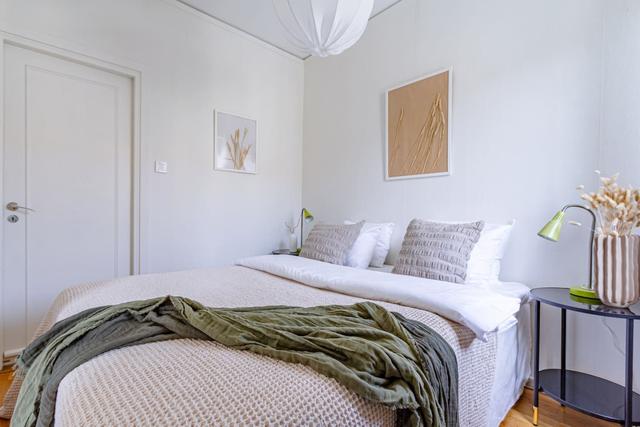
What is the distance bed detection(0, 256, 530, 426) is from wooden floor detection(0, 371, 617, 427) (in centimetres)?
8

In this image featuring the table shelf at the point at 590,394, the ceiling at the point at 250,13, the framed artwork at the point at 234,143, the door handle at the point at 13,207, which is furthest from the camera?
the framed artwork at the point at 234,143

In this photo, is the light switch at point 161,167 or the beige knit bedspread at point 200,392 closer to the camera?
the beige knit bedspread at point 200,392

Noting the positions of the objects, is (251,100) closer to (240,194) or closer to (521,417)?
(240,194)

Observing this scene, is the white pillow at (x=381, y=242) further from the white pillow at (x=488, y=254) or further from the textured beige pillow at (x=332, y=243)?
the white pillow at (x=488, y=254)

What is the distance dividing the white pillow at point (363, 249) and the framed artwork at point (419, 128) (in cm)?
52

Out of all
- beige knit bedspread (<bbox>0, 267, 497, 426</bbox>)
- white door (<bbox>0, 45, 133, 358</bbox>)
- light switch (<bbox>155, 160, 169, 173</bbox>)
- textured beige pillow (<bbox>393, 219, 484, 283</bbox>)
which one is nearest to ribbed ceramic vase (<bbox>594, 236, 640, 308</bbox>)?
textured beige pillow (<bbox>393, 219, 484, 283</bbox>)

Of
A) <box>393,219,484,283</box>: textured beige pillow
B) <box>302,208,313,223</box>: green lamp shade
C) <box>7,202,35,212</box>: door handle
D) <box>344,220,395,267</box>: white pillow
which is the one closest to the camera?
<box>393,219,484,283</box>: textured beige pillow

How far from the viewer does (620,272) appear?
1378mm

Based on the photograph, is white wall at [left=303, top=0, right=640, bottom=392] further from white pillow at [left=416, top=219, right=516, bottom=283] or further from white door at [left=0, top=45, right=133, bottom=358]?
white door at [left=0, top=45, right=133, bottom=358]

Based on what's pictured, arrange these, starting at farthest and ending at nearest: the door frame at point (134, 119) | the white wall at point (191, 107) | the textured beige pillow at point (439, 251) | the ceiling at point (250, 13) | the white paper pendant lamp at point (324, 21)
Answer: the ceiling at point (250, 13) → the white wall at point (191, 107) → the door frame at point (134, 119) → the textured beige pillow at point (439, 251) → the white paper pendant lamp at point (324, 21)

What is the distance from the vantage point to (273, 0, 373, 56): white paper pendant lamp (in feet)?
5.08

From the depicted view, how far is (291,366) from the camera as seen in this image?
0.81m

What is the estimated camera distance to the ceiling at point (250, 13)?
269 cm

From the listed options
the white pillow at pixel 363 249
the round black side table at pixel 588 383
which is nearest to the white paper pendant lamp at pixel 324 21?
the white pillow at pixel 363 249
